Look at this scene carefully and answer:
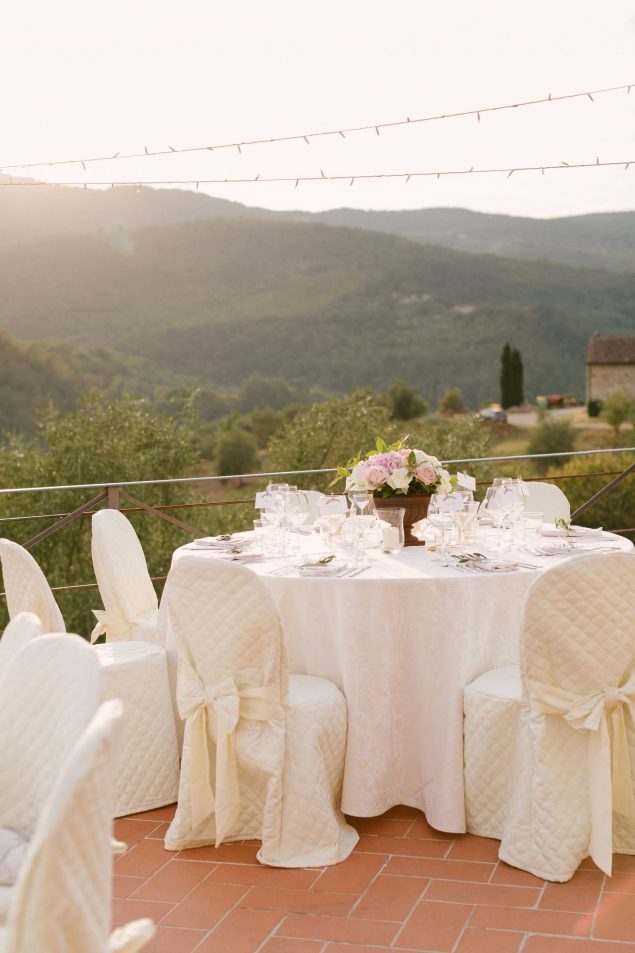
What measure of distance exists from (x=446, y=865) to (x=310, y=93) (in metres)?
11.8

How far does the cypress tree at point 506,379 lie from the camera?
32.8 meters

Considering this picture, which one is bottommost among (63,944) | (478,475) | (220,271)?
(478,475)

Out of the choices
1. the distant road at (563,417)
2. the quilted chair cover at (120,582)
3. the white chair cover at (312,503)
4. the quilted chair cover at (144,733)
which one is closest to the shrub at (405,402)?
the distant road at (563,417)

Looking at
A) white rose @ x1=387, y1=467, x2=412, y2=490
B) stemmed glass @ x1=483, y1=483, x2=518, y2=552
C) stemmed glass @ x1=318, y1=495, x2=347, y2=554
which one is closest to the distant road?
stemmed glass @ x1=483, y1=483, x2=518, y2=552

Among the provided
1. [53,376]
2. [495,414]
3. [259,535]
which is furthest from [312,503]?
[495,414]

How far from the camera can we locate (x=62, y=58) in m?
12.1

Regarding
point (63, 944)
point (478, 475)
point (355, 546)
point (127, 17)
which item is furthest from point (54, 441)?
point (63, 944)

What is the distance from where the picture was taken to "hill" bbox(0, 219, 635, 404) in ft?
95.7

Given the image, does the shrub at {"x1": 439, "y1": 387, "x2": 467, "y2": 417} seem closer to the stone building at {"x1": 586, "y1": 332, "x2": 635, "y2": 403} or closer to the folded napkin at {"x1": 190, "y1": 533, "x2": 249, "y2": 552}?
the stone building at {"x1": 586, "y1": 332, "x2": 635, "y2": 403}

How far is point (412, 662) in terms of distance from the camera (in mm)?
3111

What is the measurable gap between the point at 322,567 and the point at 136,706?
0.78 m

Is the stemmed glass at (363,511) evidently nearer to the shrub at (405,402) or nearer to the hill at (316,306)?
the hill at (316,306)

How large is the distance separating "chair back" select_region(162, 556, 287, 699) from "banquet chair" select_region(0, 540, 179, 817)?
40 centimetres

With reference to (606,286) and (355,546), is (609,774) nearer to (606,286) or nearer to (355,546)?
→ (355,546)
